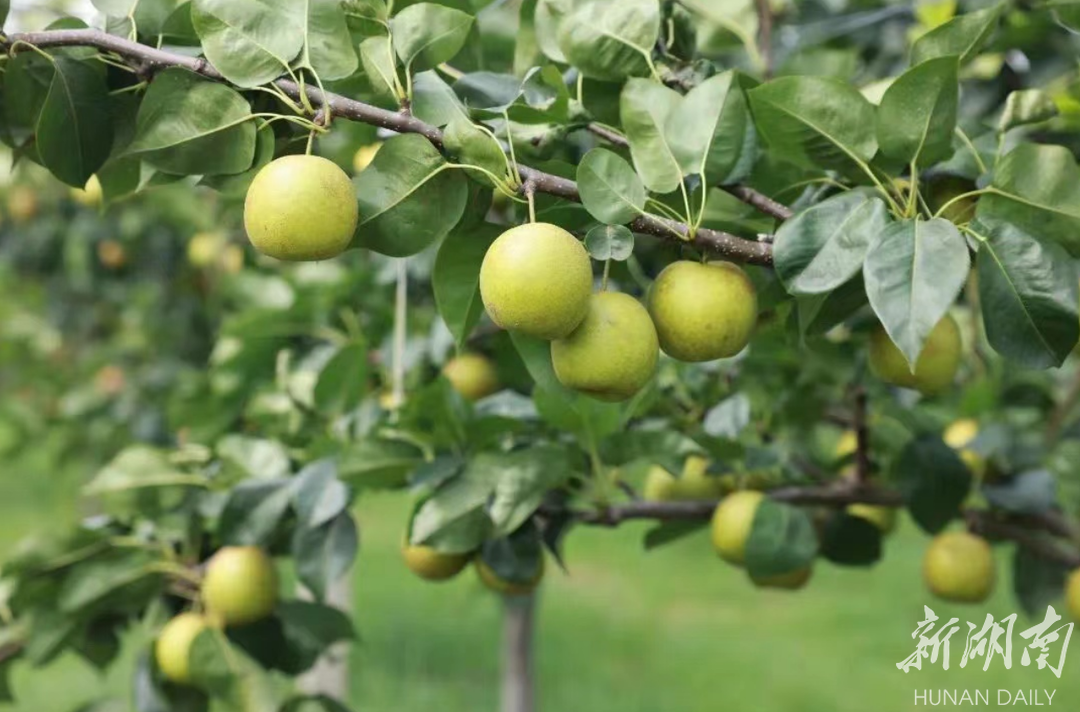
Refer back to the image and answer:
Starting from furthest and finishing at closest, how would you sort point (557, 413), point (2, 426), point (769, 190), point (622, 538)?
point (622, 538) → point (2, 426) → point (557, 413) → point (769, 190)

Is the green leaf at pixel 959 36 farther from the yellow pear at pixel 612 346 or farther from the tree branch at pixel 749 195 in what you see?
the yellow pear at pixel 612 346

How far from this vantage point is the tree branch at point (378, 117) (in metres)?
0.69

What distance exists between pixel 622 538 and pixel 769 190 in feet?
11.4

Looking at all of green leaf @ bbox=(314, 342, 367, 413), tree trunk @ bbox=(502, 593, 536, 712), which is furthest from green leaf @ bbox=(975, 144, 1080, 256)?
tree trunk @ bbox=(502, 593, 536, 712)

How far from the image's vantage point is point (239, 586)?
1120 millimetres

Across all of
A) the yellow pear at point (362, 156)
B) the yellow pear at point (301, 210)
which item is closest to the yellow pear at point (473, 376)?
the yellow pear at point (362, 156)

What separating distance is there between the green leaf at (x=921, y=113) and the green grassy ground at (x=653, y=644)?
5.30ft

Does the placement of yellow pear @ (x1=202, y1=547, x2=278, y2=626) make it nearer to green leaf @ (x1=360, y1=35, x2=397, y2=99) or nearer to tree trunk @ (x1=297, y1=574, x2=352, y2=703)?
tree trunk @ (x1=297, y1=574, x2=352, y2=703)

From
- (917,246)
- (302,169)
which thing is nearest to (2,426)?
(302,169)

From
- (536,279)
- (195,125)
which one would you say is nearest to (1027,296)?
(536,279)

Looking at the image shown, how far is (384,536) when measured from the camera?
4348 millimetres

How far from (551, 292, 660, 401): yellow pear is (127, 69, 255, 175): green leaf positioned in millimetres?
242

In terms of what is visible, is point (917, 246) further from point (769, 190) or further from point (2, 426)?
point (2, 426)

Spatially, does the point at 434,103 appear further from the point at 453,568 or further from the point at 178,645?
the point at 178,645
